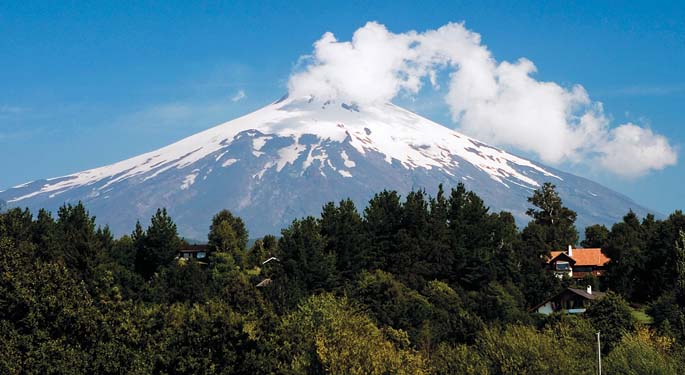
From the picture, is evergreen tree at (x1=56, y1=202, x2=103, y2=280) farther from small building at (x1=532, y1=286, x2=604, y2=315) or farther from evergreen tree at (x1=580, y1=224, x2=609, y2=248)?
evergreen tree at (x1=580, y1=224, x2=609, y2=248)

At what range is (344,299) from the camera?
7662cm

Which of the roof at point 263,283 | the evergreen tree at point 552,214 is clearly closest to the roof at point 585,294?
the roof at point 263,283

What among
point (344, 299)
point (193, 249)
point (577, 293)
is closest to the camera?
point (344, 299)

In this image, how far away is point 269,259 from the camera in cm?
12888

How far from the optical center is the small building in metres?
95.5

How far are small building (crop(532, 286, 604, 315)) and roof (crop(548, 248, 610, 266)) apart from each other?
3006 centimetres

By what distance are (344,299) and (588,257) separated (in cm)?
6686

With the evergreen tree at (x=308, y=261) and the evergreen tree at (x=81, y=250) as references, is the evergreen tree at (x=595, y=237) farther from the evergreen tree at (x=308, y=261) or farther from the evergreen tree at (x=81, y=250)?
the evergreen tree at (x=81, y=250)

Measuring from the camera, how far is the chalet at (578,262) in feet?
410

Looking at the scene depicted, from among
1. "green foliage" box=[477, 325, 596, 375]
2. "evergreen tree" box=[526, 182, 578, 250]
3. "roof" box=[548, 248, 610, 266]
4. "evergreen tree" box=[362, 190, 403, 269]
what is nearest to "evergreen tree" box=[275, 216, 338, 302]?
"evergreen tree" box=[362, 190, 403, 269]

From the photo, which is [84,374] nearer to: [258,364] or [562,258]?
[258,364]

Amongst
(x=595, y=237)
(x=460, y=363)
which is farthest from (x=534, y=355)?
(x=595, y=237)

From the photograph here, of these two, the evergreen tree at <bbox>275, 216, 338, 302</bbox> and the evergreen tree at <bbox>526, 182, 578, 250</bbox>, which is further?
the evergreen tree at <bbox>526, 182, 578, 250</bbox>

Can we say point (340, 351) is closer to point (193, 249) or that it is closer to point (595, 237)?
point (193, 249)
